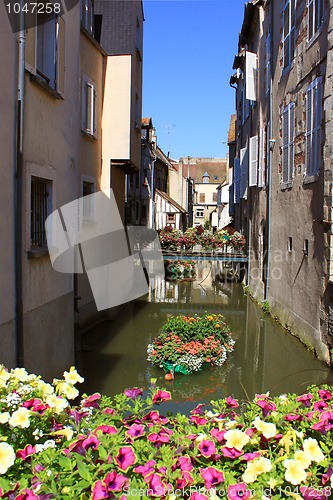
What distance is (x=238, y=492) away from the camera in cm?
208

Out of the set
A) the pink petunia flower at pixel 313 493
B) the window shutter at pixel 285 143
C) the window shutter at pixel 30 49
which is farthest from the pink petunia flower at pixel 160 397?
the window shutter at pixel 285 143

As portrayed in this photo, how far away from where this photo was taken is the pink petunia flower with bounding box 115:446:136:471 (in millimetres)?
2194

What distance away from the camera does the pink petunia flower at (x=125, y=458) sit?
219 cm

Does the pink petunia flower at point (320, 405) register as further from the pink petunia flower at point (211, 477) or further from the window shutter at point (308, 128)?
the window shutter at point (308, 128)

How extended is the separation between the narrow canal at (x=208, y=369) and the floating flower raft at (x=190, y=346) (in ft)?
0.62

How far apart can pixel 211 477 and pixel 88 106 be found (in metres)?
10.3

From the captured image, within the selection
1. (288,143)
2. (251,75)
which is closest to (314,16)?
(288,143)

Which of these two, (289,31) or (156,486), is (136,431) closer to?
(156,486)

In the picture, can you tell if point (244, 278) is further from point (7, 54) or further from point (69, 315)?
point (7, 54)

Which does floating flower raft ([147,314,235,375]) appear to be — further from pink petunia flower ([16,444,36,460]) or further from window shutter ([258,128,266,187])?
pink petunia flower ([16,444,36,460])

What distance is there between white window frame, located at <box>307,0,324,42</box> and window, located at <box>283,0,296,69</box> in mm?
1407

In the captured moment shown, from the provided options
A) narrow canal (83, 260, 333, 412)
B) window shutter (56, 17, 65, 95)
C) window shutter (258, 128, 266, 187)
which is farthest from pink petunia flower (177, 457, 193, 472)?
window shutter (258, 128, 266, 187)

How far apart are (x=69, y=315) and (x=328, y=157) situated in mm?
5239

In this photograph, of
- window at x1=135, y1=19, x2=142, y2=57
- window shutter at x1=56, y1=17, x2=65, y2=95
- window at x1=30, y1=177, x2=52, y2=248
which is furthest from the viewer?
window at x1=135, y1=19, x2=142, y2=57
